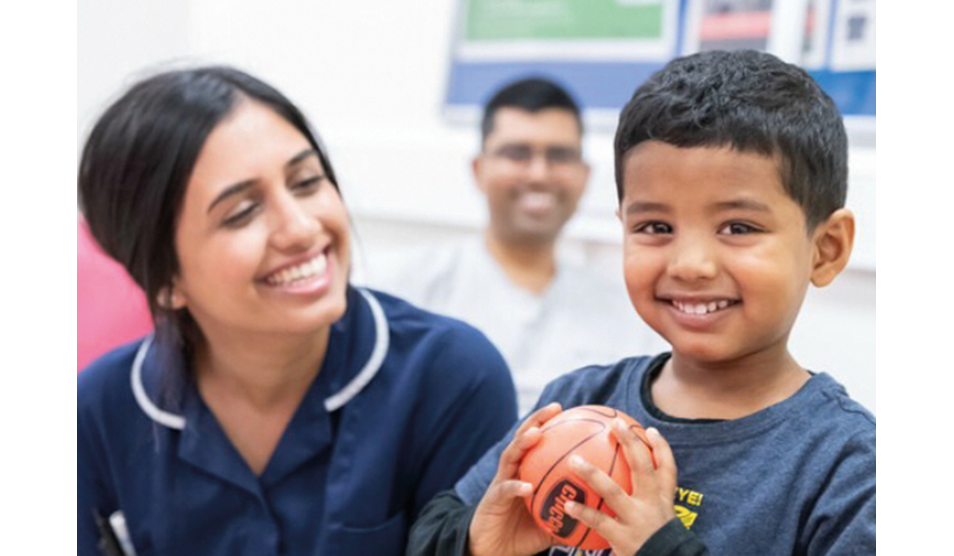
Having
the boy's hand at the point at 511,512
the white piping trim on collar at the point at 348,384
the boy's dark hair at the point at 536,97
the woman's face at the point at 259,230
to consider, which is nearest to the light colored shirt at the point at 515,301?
the boy's dark hair at the point at 536,97

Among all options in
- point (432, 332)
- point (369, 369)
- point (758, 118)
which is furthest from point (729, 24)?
point (758, 118)

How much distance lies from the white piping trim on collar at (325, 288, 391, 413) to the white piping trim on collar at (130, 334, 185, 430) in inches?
10.5

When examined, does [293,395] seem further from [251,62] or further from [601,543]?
[251,62]

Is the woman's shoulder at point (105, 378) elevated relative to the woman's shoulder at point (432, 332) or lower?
lower

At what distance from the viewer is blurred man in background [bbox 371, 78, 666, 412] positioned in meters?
3.01

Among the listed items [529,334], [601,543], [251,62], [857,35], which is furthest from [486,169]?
[601,543]

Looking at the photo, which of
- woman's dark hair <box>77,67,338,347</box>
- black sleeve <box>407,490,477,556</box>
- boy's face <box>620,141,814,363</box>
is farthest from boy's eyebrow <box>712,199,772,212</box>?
woman's dark hair <box>77,67,338,347</box>

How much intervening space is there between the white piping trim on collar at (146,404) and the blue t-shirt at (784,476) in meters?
0.88

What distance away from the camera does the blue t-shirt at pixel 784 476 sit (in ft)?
3.53

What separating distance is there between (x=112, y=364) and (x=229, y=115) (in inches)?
20.9

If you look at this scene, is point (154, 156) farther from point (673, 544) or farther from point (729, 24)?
point (729, 24)

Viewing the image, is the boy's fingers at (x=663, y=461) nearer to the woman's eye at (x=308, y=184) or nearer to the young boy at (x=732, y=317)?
the young boy at (x=732, y=317)

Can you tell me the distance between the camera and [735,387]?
1.25 m

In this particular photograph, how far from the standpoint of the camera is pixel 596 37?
11.5 ft
